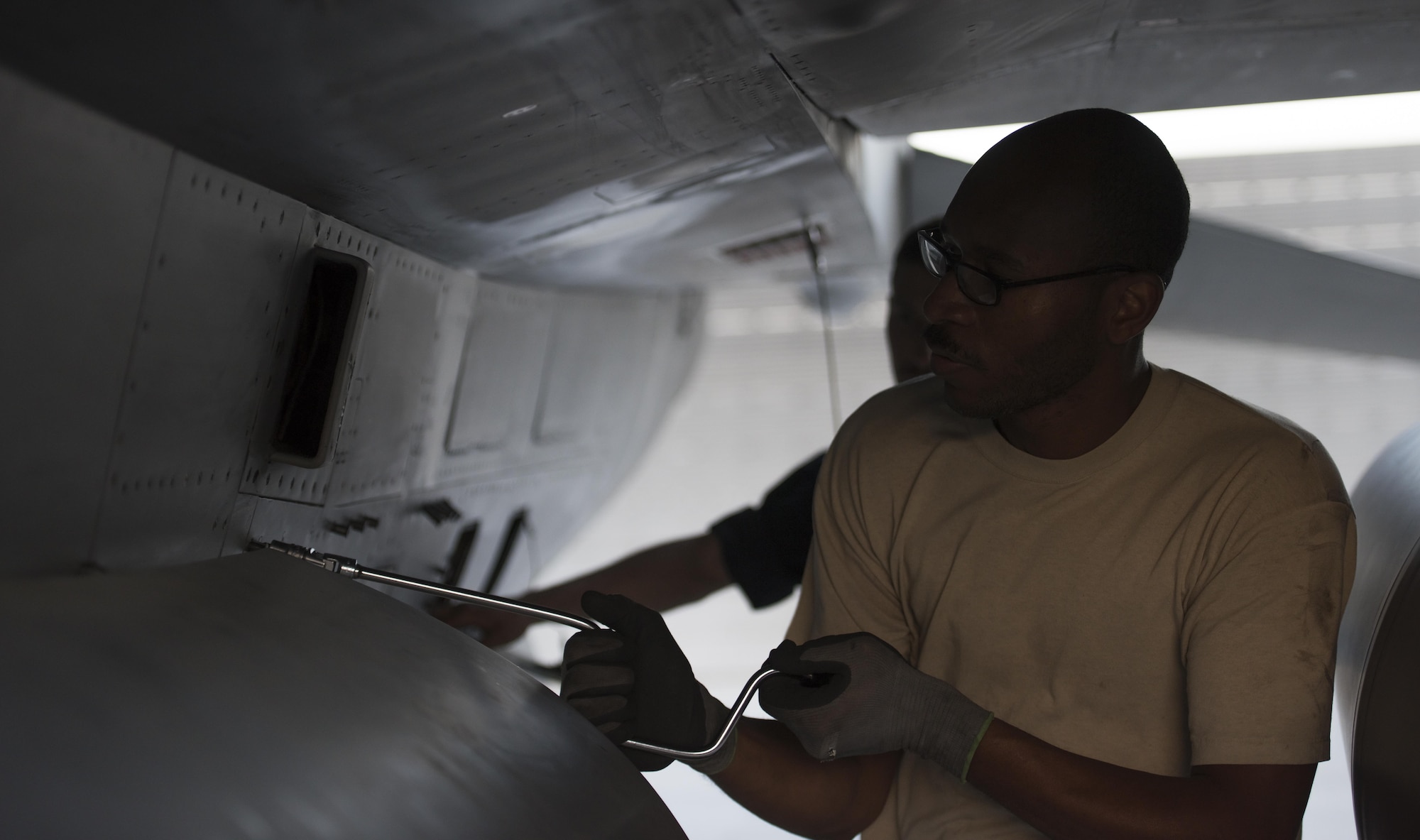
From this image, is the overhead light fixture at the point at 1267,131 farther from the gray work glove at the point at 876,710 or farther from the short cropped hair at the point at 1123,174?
the gray work glove at the point at 876,710

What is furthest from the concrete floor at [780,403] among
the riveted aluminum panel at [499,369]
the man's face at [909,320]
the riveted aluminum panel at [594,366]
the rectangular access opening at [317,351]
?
the rectangular access opening at [317,351]

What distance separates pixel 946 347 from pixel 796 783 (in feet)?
1.74

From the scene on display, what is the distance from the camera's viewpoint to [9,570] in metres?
0.95

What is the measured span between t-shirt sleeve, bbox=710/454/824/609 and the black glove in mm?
817

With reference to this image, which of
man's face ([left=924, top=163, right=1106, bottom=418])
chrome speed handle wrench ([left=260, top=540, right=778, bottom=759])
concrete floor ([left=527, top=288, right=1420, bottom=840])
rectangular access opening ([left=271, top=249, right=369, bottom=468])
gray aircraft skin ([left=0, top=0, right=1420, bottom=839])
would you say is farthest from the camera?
concrete floor ([left=527, top=288, right=1420, bottom=840])

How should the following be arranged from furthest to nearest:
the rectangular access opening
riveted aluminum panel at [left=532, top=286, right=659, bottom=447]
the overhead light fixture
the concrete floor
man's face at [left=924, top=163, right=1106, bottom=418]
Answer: the concrete floor → the overhead light fixture → riveted aluminum panel at [left=532, top=286, right=659, bottom=447] → the rectangular access opening → man's face at [left=924, top=163, right=1106, bottom=418]

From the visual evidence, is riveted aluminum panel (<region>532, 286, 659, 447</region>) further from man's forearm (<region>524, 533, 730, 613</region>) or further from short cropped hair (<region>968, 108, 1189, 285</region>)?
short cropped hair (<region>968, 108, 1189, 285</region>)

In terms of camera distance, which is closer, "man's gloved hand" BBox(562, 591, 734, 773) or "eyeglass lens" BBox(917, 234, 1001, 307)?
"man's gloved hand" BBox(562, 591, 734, 773)

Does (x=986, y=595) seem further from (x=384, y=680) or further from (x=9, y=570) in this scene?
(x=9, y=570)

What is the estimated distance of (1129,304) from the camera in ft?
3.90

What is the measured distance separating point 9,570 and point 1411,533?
6.04 ft

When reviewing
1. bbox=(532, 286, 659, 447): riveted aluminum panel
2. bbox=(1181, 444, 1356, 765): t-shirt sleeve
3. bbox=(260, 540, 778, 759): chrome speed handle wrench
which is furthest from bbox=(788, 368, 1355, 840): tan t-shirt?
bbox=(532, 286, 659, 447): riveted aluminum panel

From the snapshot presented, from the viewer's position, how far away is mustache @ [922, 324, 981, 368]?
46.2 inches

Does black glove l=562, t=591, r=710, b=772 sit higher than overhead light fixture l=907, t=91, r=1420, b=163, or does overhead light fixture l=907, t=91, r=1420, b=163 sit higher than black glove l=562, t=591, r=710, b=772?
overhead light fixture l=907, t=91, r=1420, b=163
